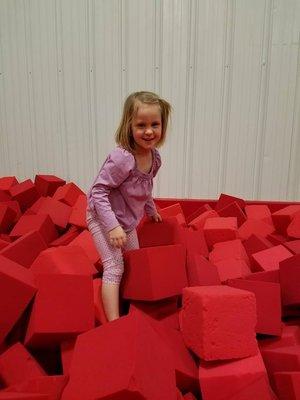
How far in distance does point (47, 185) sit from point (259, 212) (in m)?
1.09

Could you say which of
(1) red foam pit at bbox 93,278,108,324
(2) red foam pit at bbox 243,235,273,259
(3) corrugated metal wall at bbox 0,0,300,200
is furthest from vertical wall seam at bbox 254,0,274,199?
(1) red foam pit at bbox 93,278,108,324

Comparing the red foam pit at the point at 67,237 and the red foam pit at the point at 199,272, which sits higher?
the red foam pit at the point at 199,272

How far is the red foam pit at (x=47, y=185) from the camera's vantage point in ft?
5.89

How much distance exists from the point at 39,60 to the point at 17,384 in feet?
5.66

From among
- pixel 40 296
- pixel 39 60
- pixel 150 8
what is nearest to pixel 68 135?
pixel 39 60

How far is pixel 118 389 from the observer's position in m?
0.57

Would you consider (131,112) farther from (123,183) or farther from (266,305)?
(266,305)

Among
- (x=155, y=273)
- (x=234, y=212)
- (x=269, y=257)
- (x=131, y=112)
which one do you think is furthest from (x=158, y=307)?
(x=234, y=212)

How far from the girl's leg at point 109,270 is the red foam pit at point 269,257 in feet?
1.62

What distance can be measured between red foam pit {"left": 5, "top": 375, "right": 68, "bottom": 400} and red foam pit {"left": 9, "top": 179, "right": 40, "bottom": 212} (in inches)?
46.3

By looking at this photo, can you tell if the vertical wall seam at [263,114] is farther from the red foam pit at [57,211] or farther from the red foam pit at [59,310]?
the red foam pit at [59,310]

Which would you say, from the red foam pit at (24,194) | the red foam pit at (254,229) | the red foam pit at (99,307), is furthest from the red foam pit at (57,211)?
the red foam pit at (254,229)

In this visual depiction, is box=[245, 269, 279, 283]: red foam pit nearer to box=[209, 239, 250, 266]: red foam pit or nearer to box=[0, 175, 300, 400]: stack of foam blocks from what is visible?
box=[0, 175, 300, 400]: stack of foam blocks

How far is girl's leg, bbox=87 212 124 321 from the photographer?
3.20ft
